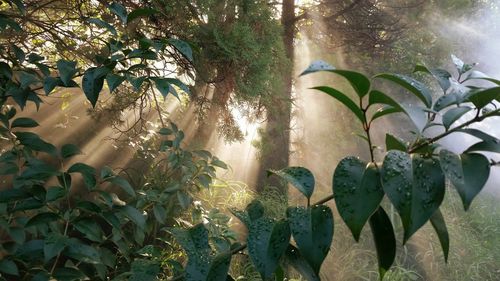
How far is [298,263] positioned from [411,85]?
10.3 inches

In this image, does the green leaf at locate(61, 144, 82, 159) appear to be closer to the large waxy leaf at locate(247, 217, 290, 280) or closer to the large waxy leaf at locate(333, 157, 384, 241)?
the large waxy leaf at locate(247, 217, 290, 280)

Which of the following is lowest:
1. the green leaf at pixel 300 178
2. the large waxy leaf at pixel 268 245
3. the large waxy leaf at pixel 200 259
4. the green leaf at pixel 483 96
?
the large waxy leaf at pixel 200 259

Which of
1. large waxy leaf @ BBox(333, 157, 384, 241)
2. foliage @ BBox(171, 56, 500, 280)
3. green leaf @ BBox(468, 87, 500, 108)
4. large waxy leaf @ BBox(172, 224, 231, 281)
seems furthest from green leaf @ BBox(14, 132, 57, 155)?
green leaf @ BBox(468, 87, 500, 108)

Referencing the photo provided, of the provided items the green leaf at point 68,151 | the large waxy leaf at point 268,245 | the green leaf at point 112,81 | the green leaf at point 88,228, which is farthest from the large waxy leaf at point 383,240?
the green leaf at point 68,151

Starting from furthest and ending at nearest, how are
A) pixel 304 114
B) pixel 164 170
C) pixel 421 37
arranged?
1. pixel 421 37
2. pixel 304 114
3. pixel 164 170

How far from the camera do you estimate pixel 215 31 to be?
1811 millimetres

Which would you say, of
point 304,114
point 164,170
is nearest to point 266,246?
point 164,170

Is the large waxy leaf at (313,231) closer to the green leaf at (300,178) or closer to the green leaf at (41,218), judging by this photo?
the green leaf at (300,178)

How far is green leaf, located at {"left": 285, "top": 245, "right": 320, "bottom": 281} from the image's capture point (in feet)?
1.68

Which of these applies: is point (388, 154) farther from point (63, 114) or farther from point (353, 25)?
point (353, 25)

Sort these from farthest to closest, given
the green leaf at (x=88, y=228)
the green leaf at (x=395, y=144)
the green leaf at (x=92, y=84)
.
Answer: the green leaf at (x=88, y=228)
the green leaf at (x=92, y=84)
the green leaf at (x=395, y=144)

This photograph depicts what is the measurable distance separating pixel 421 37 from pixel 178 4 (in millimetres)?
3412

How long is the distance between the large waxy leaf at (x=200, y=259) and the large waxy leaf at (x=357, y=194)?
0.19 meters

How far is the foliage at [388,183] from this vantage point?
1.24 feet
